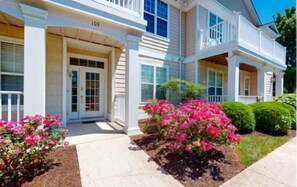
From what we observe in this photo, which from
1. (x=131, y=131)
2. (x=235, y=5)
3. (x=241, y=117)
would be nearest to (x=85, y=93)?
(x=131, y=131)

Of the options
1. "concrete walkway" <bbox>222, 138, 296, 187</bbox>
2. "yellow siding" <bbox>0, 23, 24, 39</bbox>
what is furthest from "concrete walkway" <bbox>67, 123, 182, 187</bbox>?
"yellow siding" <bbox>0, 23, 24, 39</bbox>

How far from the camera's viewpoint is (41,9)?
396 centimetres

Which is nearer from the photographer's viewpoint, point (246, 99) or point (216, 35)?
point (246, 99)

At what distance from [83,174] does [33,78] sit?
252cm

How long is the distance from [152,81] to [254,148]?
5329 mm

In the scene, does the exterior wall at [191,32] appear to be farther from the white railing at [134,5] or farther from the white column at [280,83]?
the white column at [280,83]

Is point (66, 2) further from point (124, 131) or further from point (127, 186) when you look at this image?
point (127, 186)

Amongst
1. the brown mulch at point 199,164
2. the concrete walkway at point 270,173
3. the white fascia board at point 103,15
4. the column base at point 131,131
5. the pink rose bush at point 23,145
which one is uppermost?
the white fascia board at point 103,15

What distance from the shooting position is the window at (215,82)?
10258 mm

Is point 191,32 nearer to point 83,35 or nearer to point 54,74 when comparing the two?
point 83,35

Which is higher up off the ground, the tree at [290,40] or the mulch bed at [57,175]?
the tree at [290,40]

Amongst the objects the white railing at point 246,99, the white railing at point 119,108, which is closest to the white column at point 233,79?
the white railing at point 246,99

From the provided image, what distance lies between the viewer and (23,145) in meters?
2.88

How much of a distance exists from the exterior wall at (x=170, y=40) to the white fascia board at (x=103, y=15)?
8.57 feet
